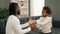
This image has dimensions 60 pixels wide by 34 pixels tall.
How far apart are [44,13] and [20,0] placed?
295cm

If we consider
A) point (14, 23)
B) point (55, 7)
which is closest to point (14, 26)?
point (14, 23)

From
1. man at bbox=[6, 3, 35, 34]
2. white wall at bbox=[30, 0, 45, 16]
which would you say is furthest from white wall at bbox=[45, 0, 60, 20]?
man at bbox=[6, 3, 35, 34]

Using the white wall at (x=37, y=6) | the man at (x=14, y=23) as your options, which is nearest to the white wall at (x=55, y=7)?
the white wall at (x=37, y=6)

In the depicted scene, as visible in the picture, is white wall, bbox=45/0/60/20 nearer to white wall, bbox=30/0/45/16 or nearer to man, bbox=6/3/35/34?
white wall, bbox=30/0/45/16

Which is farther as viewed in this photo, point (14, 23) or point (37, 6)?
point (37, 6)

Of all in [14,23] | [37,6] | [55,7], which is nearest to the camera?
[14,23]

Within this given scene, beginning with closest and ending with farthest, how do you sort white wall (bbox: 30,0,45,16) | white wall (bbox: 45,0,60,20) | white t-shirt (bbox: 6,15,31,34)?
white t-shirt (bbox: 6,15,31,34)
white wall (bbox: 45,0,60,20)
white wall (bbox: 30,0,45,16)

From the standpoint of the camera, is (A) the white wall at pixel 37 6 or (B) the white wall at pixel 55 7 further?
(A) the white wall at pixel 37 6

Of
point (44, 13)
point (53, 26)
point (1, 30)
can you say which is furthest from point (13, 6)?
point (53, 26)

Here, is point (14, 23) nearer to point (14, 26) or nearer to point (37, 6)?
point (14, 26)

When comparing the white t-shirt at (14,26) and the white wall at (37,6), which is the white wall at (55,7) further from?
the white t-shirt at (14,26)

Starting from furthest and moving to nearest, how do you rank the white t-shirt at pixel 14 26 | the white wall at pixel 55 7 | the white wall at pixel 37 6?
the white wall at pixel 37 6 → the white wall at pixel 55 7 → the white t-shirt at pixel 14 26

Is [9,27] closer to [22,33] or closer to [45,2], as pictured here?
[22,33]

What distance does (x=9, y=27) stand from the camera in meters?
2.28
